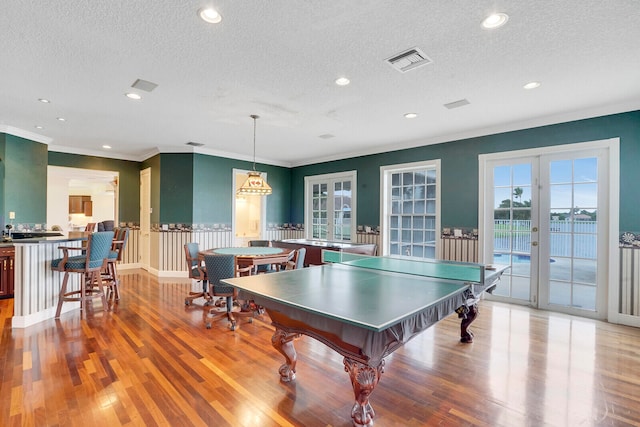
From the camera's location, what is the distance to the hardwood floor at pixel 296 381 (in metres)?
1.98

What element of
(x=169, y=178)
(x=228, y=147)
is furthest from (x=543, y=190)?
(x=169, y=178)

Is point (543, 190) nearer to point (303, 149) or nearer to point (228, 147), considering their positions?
point (303, 149)

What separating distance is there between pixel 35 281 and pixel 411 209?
5.56 metres

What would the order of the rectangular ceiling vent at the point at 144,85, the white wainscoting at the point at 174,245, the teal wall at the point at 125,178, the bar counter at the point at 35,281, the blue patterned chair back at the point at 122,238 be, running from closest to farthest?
→ the rectangular ceiling vent at the point at 144,85, the bar counter at the point at 35,281, the blue patterned chair back at the point at 122,238, the white wainscoting at the point at 174,245, the teal wall at the point at 125,178

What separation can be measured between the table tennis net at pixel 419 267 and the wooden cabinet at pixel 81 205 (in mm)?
11435

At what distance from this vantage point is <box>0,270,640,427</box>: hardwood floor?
6.49 ft

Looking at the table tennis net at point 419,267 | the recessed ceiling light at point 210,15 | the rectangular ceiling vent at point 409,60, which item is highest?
the rectangular ceiling vent at point 409,60

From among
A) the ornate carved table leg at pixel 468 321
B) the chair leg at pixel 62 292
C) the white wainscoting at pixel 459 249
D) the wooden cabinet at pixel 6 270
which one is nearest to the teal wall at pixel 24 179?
the wooden cabinet at pixel 6 270

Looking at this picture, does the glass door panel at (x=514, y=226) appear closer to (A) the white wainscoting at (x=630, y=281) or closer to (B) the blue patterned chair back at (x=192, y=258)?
(A) the white wainscoting at (x=630, y=281)

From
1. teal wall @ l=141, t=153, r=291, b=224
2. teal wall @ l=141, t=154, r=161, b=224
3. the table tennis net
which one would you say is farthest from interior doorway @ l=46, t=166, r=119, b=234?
the table tennis net

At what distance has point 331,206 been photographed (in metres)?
7.08

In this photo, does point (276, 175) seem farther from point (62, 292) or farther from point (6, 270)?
point (6, 270)

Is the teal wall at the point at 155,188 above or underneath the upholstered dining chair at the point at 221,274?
above

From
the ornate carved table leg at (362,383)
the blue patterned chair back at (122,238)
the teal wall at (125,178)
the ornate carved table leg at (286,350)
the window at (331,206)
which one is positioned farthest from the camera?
the window at (331,206)
